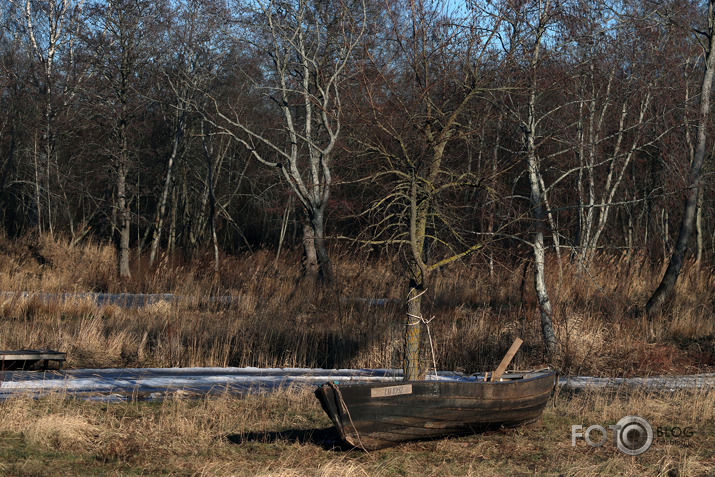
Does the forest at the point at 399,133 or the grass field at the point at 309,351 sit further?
the forest at the point at 399,133

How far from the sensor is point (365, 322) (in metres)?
13.0

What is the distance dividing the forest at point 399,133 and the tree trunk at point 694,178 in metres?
0.05

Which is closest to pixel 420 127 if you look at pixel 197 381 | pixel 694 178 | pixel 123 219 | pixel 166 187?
pixel 197 381

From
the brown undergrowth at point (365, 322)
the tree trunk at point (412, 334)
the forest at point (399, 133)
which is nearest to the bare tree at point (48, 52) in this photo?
the forest at point (399, 133)

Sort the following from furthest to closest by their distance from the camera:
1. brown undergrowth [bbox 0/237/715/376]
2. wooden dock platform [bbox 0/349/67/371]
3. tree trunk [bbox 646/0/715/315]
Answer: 1. tree trunk [bbox 646/0/715/315]
2. brown undergrowth [bbox 0/237/715/376]
3. wooden dock platform [bbox 0/349/67/371]

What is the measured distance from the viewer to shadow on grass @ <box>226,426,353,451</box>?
22.9ft

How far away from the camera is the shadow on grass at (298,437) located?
6988 mm

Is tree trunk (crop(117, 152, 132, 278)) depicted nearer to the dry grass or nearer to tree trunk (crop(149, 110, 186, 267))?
tree trunk (crop(149, 110, 186, 267))
